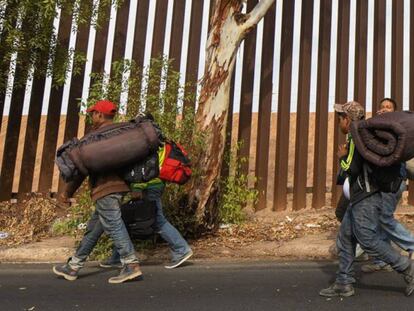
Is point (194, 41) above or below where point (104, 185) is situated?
above

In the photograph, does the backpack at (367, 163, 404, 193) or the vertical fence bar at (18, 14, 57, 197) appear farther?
the vertical fence bar at (18, 14, 57, 197)

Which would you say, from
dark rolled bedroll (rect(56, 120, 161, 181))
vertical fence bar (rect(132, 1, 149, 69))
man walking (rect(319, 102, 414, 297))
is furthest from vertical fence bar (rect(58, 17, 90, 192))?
man walking (rect(319, 102, 414, 297))

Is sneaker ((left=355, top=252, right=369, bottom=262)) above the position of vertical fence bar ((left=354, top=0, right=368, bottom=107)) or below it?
below

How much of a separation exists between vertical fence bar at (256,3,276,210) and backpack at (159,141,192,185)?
10.3 ft

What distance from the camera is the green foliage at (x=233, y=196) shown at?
7.47 metres

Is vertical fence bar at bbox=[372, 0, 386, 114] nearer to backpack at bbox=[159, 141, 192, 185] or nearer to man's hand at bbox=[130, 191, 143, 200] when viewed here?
backpack at bbox=[159, 141, 192, 185]

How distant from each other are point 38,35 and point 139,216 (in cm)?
337

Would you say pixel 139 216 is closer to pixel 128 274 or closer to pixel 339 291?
pixel 128 274

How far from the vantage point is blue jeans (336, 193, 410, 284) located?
14.3 ft

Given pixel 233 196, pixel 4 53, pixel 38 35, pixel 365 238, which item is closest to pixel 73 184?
pixel 365 238

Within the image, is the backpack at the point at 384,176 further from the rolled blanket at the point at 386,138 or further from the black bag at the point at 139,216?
the black bag at the point at 139,216

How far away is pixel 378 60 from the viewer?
8633 millimetres

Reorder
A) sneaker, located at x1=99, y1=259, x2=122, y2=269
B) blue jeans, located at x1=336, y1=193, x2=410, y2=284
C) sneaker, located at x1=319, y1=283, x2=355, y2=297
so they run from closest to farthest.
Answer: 1. blue jeans, located at x1=336, y1=193, x2=410, y2=284
2. sneaker, located at x1=319, y1=283, x2=355, y2=297
3. sneaker, located at x1=99, y1=259, x2=122, y2=269

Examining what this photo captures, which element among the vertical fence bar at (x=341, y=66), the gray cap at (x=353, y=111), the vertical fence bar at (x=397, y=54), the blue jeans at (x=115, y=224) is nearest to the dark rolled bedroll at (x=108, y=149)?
the blue jeans at (x=115, y=224)
